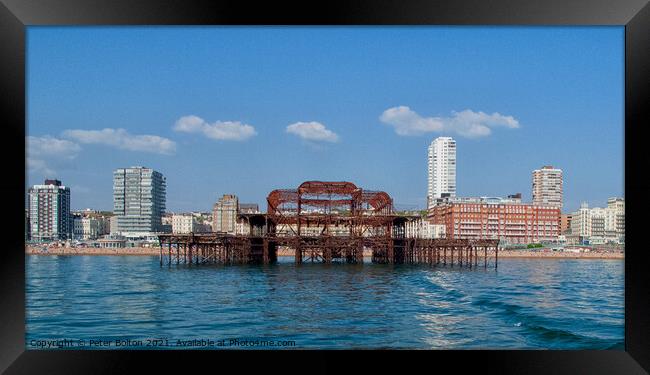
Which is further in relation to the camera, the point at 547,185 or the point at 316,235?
the point at 547,185

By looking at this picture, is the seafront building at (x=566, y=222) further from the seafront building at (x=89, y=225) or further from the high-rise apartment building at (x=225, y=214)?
the seafront building at (x=89, y=225)

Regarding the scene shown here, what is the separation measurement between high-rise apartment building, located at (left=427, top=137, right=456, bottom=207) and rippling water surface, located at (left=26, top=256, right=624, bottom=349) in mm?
101982

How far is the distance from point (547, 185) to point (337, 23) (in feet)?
343

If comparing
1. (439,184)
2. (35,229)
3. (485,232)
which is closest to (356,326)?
(485,232)

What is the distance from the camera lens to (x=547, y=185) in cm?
10525

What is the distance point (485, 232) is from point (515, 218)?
4548mm

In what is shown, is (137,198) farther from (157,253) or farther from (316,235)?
(316,235)

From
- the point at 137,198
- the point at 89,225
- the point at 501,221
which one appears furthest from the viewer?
the point at 89,225

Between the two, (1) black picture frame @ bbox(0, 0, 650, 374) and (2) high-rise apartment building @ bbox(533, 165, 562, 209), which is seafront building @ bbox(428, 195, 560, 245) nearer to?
(2) high-rise apartment building @ bbox(533, 165, 562, 209)

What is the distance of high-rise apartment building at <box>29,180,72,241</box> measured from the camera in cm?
8719

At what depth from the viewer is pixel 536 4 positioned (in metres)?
7.76

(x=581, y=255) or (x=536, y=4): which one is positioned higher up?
(x=536, y=4)

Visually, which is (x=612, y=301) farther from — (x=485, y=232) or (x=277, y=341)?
(x=485, y=232)

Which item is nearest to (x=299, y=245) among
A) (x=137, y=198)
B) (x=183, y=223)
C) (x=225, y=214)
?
(x=225, y=214)
